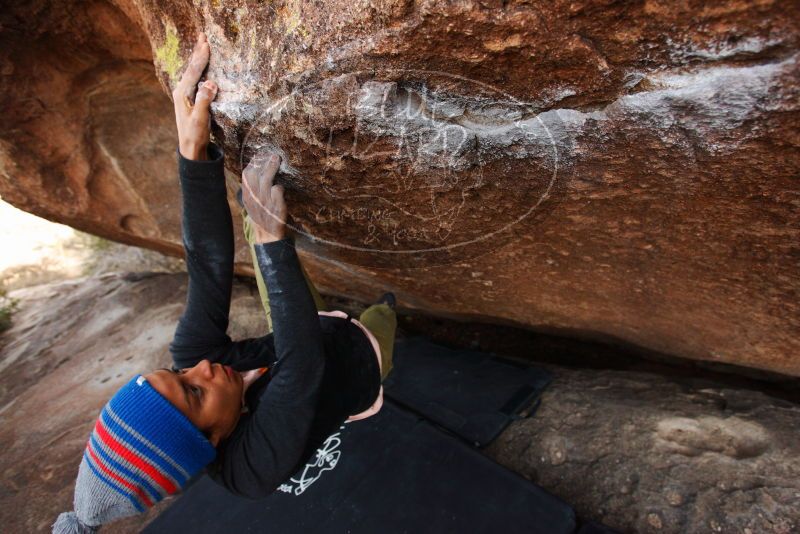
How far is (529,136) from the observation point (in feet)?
3.10

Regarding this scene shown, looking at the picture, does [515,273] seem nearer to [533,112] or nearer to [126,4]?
[533,112]

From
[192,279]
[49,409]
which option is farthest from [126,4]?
[49,409]

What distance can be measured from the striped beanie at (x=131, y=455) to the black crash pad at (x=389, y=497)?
0.65 meters

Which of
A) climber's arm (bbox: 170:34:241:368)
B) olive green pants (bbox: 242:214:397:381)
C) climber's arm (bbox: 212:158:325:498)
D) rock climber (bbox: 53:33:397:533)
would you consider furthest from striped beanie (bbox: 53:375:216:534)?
olive green pants (bbox: 242:214:397:381)

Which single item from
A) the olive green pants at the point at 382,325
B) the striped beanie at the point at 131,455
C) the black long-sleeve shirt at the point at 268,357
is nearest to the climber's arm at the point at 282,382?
the black long-sleeve shirt at the point at 268,357

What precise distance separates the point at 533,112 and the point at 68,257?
5.37 m

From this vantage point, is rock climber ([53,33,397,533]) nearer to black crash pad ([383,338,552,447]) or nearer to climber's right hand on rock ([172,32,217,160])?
climber's right hand on rock ([172,32,217,160])

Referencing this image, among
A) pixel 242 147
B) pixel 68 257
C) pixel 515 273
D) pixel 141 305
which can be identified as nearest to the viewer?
pixel 242 147

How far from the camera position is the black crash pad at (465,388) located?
1832mm

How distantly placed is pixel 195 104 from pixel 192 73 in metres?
0.06

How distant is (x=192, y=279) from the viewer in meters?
1.27

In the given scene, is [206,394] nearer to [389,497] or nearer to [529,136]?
[389,497]

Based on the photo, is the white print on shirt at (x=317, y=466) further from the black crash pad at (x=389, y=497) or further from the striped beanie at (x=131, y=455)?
the striped beanie at (x=131, y=455)

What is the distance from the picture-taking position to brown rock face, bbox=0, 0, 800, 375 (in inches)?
29.4
